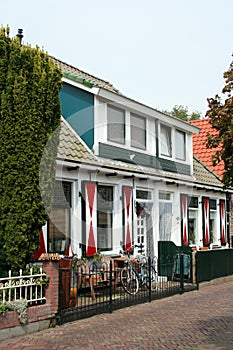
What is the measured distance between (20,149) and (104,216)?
520 centimetres

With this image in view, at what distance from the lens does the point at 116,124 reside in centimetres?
1453

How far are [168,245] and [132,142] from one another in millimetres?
3334

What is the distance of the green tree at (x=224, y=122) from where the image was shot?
732 centimetres

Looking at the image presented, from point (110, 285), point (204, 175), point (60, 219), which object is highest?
point (204, 175)

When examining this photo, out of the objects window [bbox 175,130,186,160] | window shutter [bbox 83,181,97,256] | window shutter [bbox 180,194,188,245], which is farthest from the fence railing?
window [bbox 175,130,186,160]

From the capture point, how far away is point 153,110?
15.9 meters

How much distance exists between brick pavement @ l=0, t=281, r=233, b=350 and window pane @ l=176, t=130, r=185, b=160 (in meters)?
6.79

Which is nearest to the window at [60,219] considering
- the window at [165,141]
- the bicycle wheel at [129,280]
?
the bicycle wheel at [129,280]

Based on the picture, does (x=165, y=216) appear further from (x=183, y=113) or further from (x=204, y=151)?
(x=183, y=113)

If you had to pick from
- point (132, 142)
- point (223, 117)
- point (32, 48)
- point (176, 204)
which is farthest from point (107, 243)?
point (223, 117)

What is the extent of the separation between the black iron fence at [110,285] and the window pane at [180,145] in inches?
169

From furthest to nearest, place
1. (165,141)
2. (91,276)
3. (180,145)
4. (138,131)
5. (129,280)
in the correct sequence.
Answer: (180,145) < (165,141) < (138,131) < (129,280) < (91,276)

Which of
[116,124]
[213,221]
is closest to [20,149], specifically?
[116,124]

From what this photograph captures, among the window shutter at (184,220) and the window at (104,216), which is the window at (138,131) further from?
the window shutter at (184,220)
